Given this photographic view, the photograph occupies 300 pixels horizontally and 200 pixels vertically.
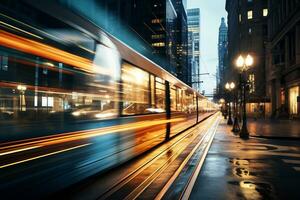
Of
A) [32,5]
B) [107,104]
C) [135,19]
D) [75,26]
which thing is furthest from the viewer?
[135,19]

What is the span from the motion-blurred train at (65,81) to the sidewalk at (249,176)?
7.55 ft

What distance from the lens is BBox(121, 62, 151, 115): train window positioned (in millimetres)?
9650

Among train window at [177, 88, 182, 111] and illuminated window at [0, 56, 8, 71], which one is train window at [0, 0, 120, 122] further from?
train window at [177, 88, 182, 111]

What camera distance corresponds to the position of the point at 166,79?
15.1 meters

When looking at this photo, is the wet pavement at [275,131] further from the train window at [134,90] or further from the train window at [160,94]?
the train window at [134,90]

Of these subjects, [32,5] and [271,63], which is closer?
[32,5]

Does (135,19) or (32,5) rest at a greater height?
(135,19)

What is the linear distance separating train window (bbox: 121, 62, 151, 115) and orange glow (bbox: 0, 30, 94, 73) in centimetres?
235

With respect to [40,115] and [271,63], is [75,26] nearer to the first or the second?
[40,115]

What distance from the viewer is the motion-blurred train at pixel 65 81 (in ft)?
16.6

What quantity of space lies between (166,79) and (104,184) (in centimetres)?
713

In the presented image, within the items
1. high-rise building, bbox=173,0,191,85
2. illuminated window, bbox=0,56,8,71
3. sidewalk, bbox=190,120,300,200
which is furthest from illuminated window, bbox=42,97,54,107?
high-rise building, bbox=173,0,191,85

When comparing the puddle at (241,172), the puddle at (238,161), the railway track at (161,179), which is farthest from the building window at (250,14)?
the puddle at (241,172)

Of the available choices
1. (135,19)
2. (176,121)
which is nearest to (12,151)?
(176,121)
